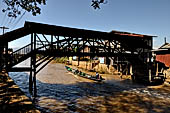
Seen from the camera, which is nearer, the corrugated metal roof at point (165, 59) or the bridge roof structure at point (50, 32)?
the bridge roof structure at point (50, 32)

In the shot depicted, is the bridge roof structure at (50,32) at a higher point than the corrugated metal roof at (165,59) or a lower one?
higher

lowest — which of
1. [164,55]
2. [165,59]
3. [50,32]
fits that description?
[165,59]

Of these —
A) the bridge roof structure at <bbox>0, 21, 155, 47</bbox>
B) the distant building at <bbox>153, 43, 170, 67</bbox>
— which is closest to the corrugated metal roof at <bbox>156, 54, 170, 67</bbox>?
the distant building at <bbox>153, 43, 170, 67</bbox>

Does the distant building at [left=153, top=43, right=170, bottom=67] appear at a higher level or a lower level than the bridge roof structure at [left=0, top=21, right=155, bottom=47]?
lower

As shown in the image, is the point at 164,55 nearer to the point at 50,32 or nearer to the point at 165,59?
the point at 165,59

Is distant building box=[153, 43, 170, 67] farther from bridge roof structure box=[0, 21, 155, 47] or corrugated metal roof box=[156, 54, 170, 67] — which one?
bridge roof structure box=[0, 21, 155, 47]

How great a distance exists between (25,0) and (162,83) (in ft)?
73.4

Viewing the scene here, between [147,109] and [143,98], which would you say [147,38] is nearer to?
[143,98]

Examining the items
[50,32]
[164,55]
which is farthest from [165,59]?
[50,32]

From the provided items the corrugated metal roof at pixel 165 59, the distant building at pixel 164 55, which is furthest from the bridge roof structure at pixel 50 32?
the corrugated metal roof at pixel 165 59

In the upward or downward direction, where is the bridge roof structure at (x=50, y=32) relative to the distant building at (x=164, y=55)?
upward

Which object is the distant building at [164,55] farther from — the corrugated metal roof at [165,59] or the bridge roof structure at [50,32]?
the bridge roof structure at [50,32]

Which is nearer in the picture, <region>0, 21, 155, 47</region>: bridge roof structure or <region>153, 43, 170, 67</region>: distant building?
<region>0, 21, 155, 47</region>: bridge roof structure

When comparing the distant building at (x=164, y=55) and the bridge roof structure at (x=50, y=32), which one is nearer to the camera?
the bridge roof structure at (x=50, y=32)
